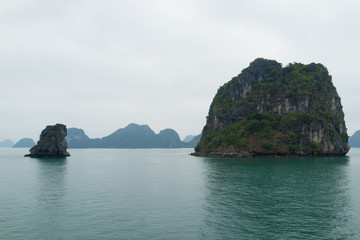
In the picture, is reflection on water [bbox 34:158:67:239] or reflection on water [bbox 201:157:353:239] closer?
reflection on water [bbox 201:157:353:239]

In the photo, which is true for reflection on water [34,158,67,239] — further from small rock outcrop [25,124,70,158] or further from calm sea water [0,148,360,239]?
small rock outcrop [25,124,70,158]

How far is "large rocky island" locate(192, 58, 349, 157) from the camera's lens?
489 ft

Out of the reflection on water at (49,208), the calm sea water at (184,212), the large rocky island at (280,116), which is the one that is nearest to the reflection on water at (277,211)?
the calm sea water at (184,212)

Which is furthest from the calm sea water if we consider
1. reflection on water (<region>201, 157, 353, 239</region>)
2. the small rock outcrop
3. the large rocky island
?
the small rock outcrop

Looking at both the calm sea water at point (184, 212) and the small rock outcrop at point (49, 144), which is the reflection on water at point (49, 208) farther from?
the small rock outcrop at point (49, 144)

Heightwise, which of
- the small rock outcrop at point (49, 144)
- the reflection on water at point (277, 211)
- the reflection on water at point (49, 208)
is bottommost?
the reflection on water at point (49, 208)

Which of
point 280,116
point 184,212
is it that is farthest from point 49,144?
point 280,116

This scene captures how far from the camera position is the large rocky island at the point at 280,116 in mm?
149000

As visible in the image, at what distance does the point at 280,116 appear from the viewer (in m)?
164

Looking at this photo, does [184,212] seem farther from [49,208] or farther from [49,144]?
[49,144]

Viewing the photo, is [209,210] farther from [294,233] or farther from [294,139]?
[294,139]

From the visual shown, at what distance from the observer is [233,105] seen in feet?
629

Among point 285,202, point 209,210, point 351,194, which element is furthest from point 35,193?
point 351,194

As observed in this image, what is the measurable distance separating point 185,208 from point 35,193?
91.5ft
